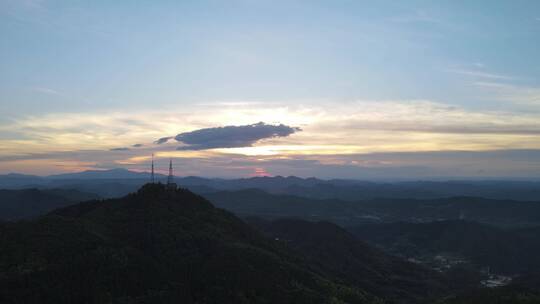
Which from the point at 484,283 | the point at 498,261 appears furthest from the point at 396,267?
the point at 498,261

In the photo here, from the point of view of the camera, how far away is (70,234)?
81.5 metres

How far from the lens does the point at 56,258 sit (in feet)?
236

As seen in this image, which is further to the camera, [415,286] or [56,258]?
[415,286]

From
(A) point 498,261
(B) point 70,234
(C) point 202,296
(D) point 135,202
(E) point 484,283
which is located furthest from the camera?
(A) point 498,261

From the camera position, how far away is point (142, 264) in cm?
7544

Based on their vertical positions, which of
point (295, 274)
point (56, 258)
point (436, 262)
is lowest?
point (436, 262)

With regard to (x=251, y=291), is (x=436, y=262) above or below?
below

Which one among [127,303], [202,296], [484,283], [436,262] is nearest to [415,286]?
[484,283]

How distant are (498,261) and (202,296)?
167 m

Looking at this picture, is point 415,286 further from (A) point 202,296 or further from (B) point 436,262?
(A) point 202,296

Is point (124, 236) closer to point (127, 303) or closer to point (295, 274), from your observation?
point (127, 303)

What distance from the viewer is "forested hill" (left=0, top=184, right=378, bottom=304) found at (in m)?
65.2

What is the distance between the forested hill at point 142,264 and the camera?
214 ft

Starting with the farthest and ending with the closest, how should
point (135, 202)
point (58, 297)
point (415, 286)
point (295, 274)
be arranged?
1. point (415, 286)
2. point (135, 202)
3. point (295, 274)
4. point (58, 297)
